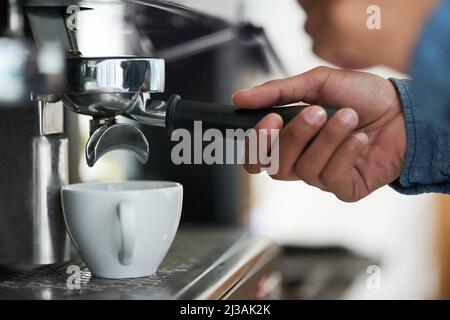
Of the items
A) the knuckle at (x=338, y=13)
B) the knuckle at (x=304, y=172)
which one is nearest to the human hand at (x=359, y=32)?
the knuckle at (x=338, y=13)

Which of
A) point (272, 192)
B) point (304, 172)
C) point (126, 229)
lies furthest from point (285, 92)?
point (272, 192)

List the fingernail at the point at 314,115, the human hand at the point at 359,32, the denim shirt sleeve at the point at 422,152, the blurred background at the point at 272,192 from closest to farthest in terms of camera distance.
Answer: the human hand at the point at 359,32 → the fingernail at the point at 314,115 → the denim shirt sleeve at the point at 422,152 → the blurred background at the point at 272,192

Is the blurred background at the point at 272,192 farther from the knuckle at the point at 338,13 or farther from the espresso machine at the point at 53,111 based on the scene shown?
the knuckle at the point at 338,13

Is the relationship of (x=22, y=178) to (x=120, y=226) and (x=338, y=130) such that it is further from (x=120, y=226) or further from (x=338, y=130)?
(x=338, y=130)

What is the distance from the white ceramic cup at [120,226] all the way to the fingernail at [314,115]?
0.36 ft

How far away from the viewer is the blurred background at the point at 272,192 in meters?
0.86

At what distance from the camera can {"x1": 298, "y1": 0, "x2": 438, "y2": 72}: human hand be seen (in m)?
0.43

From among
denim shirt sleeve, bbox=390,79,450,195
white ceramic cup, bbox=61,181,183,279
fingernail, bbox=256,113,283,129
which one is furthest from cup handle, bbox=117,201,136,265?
denim shirt sleeve, bbox=390,79,450,195

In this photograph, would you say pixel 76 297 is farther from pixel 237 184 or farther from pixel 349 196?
pixel 237 184

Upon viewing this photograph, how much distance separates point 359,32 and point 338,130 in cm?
8

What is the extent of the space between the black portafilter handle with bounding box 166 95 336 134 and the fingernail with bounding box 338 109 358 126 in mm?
15

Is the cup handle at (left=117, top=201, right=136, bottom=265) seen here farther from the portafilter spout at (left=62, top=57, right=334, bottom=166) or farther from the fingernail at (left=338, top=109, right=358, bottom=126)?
the fingernail at (left=338, top=109, right=358, bottom=126)

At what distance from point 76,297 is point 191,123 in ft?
0.44

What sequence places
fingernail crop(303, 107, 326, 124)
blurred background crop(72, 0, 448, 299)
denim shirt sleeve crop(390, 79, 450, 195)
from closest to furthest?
fingernail crop(303, 107, 326, 124) → denim shirt sleeve crop(390, 79, 450, 195) → blurred background crop(72, 0, 448, 299)
